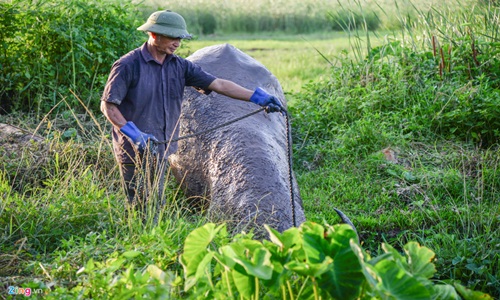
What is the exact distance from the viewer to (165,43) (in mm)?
4793

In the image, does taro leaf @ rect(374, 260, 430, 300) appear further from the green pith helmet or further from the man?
the green pith helmet

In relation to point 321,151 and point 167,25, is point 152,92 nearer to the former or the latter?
point 167,25

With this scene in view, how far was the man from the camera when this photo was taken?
15.4ft

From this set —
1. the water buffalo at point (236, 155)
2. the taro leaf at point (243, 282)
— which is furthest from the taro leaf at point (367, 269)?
the water buffalo at point (236, 155)

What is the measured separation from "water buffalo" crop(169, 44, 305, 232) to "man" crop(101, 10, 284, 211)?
0.29 m

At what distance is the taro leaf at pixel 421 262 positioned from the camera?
262 cm

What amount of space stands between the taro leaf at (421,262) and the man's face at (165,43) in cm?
261

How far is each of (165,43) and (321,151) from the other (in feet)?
7.36

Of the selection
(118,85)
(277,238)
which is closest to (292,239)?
(277,238)

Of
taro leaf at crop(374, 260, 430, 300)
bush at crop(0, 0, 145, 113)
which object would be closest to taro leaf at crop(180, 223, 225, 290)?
taro leaf at crop(374, 260, 430, 300)

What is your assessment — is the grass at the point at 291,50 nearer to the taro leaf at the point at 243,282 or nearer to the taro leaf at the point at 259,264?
the taro leaf at the point at 243,282

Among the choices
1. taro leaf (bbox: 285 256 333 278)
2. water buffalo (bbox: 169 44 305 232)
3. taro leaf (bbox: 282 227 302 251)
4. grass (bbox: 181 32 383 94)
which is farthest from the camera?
grass (bbox: 181 32 383 94)

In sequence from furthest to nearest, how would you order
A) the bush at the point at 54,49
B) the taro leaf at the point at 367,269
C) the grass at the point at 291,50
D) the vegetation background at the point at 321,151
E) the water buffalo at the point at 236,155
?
the grass at the point at 291,50
the bush at the point at 54,49
the water buffalo at the point at 236,155
the vegetation background at the point at 321,151
the taro leaf at the point at 367,269

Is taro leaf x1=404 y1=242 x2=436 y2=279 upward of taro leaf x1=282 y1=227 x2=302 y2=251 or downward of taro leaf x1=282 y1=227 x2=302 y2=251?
downward
